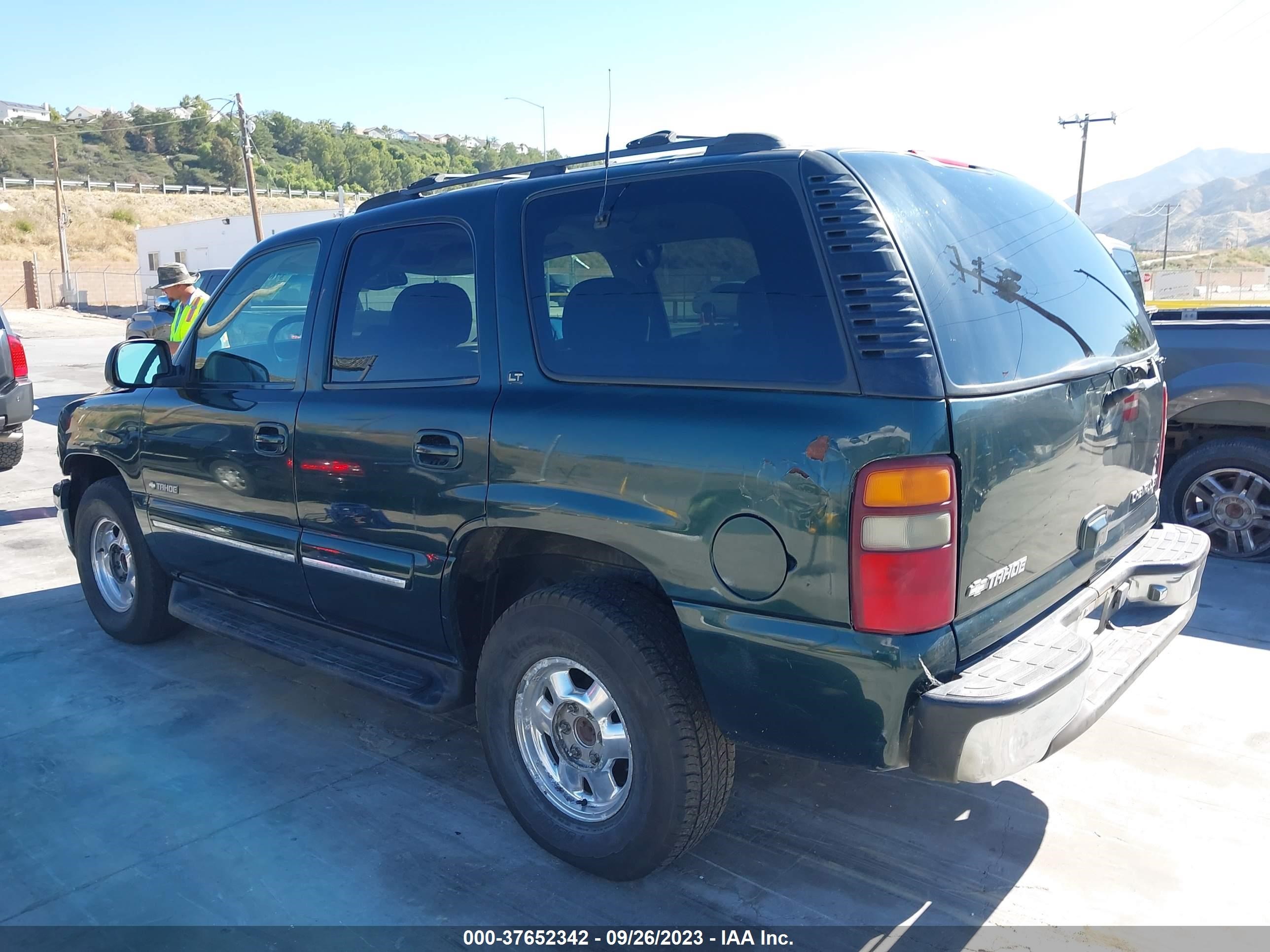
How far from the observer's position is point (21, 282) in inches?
1981

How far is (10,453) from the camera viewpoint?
9.27m

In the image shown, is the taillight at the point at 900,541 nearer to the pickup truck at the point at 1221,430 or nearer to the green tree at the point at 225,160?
the pickup truck at the point at 1221,430

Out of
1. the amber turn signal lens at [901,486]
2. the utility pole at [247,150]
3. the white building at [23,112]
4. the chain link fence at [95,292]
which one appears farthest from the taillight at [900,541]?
the white building at [23,112]

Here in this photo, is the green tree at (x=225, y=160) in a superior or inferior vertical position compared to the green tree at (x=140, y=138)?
inferior

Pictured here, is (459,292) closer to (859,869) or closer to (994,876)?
(859,869)

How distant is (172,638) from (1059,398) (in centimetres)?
442

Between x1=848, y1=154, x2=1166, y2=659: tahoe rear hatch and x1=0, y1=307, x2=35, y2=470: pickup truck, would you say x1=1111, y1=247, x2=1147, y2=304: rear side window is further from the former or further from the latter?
x1=0, y1=307, x2=35, y2=470: pickup truck

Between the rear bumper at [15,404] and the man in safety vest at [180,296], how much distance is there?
2.08 m

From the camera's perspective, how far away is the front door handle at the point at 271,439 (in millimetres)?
3637

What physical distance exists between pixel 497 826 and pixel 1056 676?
1850mm

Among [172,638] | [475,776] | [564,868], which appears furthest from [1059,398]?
[172,638]

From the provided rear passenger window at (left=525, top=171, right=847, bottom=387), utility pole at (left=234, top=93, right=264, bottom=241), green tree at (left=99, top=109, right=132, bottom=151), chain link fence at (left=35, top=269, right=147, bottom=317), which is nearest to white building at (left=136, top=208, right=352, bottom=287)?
chain link fence at (left=35, top=269, right=147, bottom=317)

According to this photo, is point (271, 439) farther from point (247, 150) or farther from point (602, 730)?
point (247, 150)

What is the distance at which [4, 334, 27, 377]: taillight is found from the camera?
8.79m
